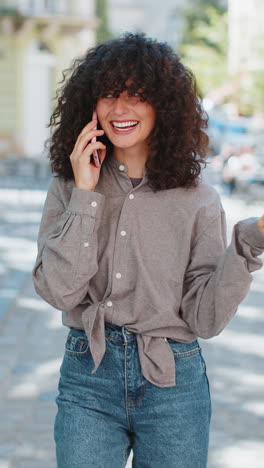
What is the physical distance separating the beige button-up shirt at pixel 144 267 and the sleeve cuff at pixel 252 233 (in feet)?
0.25

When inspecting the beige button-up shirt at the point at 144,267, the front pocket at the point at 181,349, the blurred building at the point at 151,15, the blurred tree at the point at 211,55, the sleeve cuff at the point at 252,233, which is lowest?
the blurred building at the point at 151,15

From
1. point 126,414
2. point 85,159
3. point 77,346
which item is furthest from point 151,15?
point 126,414

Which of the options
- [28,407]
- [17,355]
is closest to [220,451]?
[28,407]

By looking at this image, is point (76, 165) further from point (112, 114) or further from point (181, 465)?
point (181, 465)

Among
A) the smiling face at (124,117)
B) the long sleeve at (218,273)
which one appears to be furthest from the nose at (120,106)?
the long sleeve at (218,273)

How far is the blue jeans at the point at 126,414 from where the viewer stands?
→ 2324 millimetres

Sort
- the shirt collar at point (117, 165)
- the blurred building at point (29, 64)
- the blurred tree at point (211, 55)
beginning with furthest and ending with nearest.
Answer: the blurred tree at point (211, 55) < the blurred building at point (29, 64) < the shirt collar at point (117, 165)

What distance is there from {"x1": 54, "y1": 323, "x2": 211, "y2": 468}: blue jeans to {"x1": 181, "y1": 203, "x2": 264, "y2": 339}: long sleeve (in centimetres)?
13

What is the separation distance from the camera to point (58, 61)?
26.7 meters

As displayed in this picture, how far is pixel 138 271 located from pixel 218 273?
24cm

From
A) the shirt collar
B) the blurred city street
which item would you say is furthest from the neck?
the blurred city street

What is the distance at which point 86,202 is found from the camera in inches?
93.8

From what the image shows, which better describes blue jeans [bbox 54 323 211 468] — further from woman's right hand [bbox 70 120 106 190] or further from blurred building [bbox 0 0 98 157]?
blurred building [bbox 0 0 98 157]

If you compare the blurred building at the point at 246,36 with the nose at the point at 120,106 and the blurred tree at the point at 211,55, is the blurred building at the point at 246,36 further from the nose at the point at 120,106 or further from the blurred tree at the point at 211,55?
the nose at the point at 120,106
